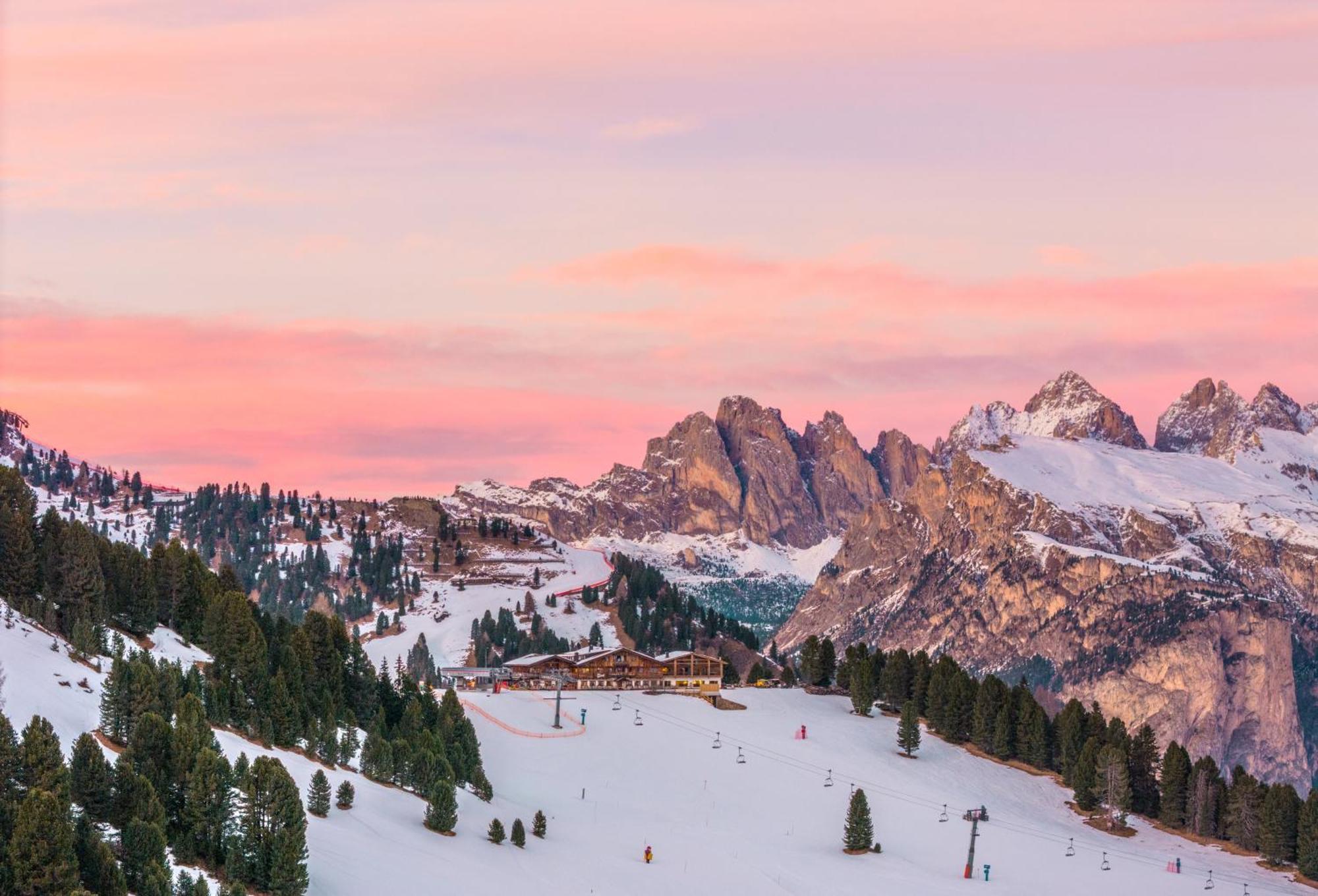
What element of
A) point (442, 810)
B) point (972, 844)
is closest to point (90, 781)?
point (442, 810)

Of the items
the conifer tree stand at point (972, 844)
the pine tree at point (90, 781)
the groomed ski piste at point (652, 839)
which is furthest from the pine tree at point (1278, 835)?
the pine tree at point (90, 781)

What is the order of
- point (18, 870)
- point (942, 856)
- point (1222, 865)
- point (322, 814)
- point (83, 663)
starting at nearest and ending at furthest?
point (18, 870)
point (322, 814)
point (83, 663)
point (942, 856)
point (1222, 865)

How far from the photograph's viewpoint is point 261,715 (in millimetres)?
158250

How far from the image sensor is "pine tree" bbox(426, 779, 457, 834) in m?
150

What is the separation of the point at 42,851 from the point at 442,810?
5389cm

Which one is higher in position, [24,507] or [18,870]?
[24,507]

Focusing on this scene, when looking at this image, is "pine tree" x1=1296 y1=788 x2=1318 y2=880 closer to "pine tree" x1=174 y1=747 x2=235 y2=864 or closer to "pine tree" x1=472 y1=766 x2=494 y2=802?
"pine tree" x1=472 y1=766 x2=494 y2=802

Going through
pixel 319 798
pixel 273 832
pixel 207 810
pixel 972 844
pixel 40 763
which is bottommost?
pixel 972 844

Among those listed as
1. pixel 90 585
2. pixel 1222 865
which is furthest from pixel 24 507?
pixel 1222 865

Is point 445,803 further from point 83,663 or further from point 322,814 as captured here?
point 83,663

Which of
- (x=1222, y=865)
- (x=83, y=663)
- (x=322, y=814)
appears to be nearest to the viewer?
(x=322, y=814)

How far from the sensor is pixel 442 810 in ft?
494

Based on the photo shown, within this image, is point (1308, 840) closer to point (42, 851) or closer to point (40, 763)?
point (40, 763)

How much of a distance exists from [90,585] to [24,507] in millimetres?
23829
